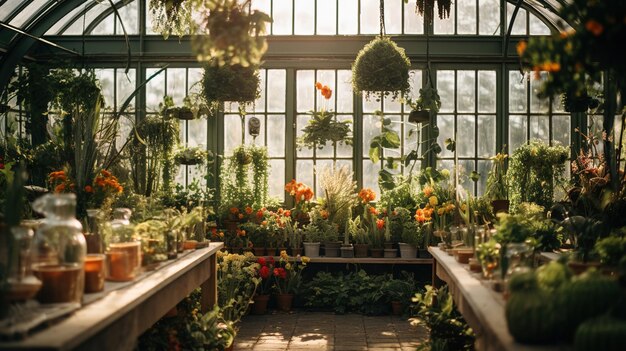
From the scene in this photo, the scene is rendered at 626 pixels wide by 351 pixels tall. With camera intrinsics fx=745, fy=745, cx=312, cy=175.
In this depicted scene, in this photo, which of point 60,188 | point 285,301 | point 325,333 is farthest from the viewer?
point 285,301

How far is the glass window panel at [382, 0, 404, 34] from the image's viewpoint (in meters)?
8.55

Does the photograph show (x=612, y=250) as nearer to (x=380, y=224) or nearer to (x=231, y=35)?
(x=231, y=35)

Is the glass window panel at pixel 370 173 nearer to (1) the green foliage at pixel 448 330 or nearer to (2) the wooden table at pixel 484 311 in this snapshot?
(1) the green foliage at pixel 448 330

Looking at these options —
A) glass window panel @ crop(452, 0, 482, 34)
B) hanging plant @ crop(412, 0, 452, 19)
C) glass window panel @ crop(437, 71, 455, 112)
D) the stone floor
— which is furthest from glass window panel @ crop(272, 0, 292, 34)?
hanging plant @ crop(412, 0, 452, 19)

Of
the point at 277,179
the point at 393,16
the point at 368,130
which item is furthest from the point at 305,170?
the point at 393,16

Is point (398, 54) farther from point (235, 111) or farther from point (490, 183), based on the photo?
point (235, 111)

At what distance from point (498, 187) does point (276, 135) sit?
8.24 feet

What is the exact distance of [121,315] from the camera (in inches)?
104

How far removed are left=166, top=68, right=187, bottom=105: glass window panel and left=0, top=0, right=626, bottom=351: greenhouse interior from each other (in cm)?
2

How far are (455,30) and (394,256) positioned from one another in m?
2.79

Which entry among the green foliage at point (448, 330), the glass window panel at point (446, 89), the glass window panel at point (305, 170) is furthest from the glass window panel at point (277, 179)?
the green foliage at point (448, 330)

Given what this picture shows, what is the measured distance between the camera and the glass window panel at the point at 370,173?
8.37 m

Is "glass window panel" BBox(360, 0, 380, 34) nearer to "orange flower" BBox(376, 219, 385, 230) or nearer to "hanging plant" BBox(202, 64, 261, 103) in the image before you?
"orange flower" BBox(376, 219, 385, 230)

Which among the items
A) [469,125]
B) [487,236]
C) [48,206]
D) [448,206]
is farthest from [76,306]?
[469,125]
